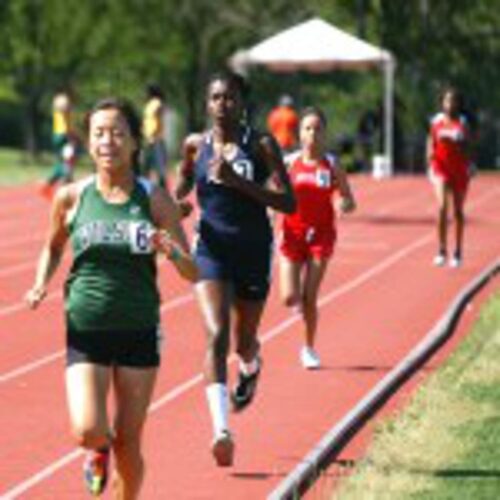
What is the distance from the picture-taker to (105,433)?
26.5ft

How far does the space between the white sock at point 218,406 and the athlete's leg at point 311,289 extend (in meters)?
3.86

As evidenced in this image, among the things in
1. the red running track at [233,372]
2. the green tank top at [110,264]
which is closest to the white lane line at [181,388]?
the red running track at [233,372]

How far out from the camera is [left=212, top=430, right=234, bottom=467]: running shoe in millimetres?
9836

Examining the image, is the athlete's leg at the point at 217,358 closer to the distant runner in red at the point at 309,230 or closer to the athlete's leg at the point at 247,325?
the athlete's leg at the point at 247,325

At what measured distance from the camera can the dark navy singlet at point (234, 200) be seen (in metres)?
10.6

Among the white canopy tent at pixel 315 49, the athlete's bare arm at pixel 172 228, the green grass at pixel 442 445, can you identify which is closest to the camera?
the athlete's bare arm at pixel 172 228

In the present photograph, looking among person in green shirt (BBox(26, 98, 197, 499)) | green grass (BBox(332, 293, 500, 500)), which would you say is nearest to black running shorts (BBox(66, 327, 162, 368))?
person in green shirt (BBox(26, 98, 197, 499))

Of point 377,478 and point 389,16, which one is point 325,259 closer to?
point 377,478

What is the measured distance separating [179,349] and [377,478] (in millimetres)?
5996

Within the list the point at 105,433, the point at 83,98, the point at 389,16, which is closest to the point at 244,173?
the point at 105,433

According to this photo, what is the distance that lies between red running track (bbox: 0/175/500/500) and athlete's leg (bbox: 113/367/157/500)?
136cm

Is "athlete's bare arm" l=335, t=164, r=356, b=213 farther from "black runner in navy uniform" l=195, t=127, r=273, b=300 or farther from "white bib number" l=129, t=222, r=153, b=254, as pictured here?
"white bib number" l=129, t=222, r=153, b=254

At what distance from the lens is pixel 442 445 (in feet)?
35.0

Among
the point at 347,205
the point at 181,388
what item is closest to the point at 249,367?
the point at 181,388
